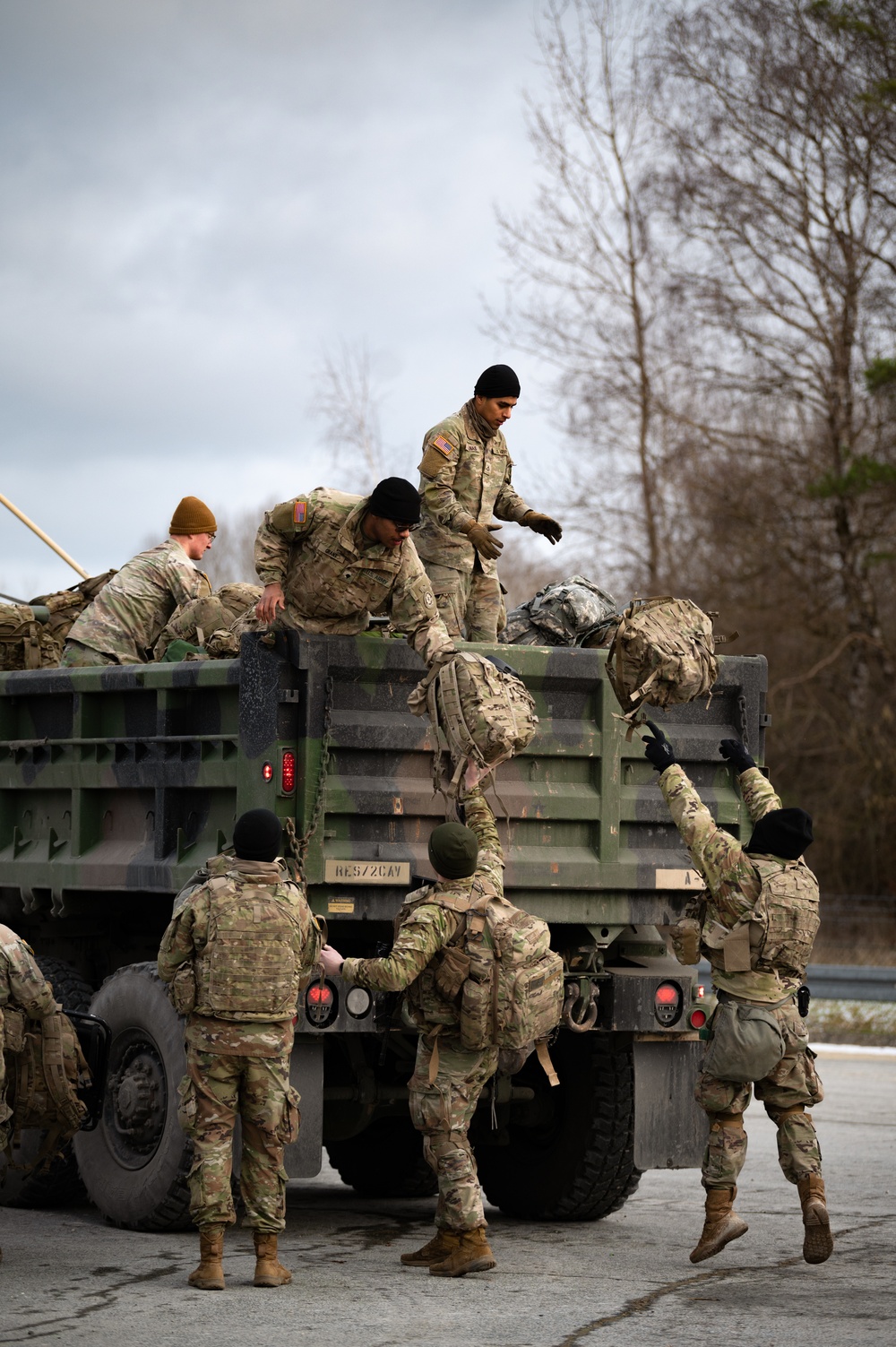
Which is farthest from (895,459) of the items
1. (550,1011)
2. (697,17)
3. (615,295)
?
(550,1011)

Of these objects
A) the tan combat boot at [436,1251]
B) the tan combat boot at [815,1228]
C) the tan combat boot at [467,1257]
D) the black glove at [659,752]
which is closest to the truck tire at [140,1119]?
the tan combat boot at [436,1251]

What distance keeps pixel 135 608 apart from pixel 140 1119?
253cm

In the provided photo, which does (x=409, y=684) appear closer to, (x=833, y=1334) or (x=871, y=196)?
(x=833, y=1334)

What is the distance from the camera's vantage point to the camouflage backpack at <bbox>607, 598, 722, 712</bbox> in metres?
7.60

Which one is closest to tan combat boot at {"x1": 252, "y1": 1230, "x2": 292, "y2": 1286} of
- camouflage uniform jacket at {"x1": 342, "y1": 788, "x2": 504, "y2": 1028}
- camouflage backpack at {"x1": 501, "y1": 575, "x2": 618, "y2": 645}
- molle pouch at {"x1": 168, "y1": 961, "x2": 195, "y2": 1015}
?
molle pouch at {"x1": 168, "y1": 961, "x2": 195, "y2": 1015}

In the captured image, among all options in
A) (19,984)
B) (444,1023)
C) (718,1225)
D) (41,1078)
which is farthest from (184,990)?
(718,1225)

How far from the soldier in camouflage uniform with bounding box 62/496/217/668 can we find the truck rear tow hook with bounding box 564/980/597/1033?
2610 mm

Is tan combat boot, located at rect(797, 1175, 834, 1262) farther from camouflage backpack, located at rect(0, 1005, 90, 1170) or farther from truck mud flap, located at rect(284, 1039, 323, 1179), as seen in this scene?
camouflage backpack, located at rect(0, 1005, 90, 1170)

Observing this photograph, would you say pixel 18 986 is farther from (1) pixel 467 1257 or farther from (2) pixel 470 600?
(2) pixel 470 600

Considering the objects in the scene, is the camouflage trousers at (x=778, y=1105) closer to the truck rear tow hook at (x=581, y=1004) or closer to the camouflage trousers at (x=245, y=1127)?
the truck rear tow hook at (x=581, y=1004)

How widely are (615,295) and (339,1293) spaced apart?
20641 millimetres

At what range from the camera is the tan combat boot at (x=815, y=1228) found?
697 cm

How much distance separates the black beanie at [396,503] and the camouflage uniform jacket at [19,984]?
2.13 metres

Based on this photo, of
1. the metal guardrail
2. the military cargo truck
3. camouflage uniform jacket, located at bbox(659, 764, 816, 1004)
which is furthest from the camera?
the metal guardrail
